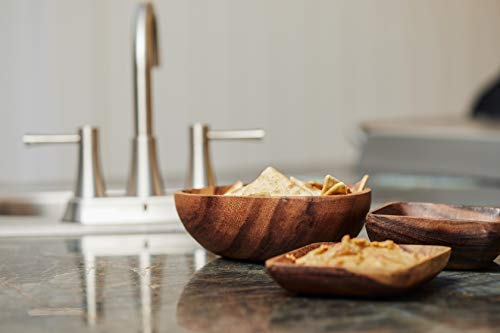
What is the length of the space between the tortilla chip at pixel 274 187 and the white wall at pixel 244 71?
202 cm

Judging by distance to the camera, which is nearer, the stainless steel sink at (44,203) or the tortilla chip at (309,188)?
the tortilla chip at (309,188)

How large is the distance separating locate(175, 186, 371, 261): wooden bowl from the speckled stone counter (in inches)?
1.4

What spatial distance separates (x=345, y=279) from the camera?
787 millimetres

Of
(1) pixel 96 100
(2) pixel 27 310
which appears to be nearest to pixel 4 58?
(1) pixel 96 100

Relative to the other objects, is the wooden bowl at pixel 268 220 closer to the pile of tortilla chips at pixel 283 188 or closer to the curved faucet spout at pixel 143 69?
the pile of tortilla chips at pixel 283 188

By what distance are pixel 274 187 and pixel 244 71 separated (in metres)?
2.93

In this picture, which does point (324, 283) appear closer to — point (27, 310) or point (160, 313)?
point (160, 313)

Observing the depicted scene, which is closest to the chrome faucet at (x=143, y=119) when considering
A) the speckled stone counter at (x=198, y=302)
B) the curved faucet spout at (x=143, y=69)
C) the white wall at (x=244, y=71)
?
the curved faucet spout at (x=143, y=69)

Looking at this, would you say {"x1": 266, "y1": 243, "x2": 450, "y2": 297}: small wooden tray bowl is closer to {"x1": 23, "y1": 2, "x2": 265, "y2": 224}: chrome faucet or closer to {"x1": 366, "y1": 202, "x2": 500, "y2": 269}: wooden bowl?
{"x1": 366, "y1": 202, "x2": 500, "y2": 269}: wooden bowl

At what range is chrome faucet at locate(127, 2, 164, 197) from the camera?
149cm

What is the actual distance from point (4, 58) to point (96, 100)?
0.41 metres

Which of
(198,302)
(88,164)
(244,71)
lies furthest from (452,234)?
(244,71)

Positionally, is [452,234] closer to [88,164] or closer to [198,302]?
[198,302]

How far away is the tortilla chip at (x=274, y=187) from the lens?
0.99 metres
